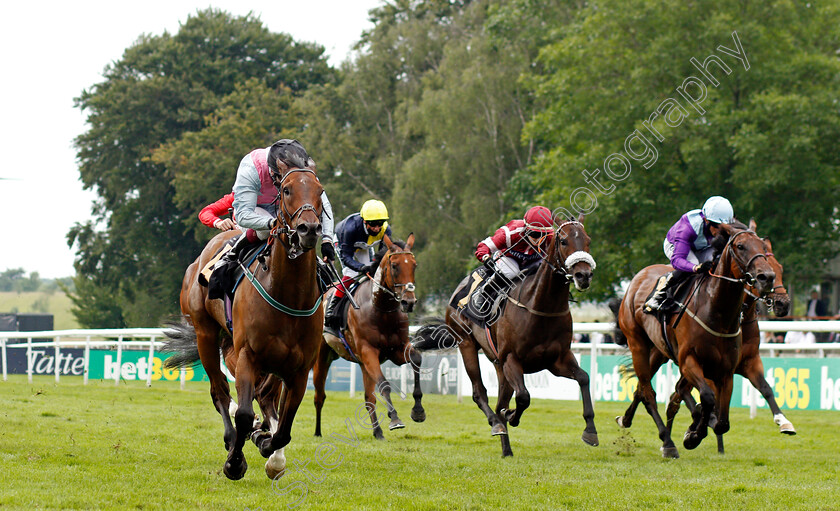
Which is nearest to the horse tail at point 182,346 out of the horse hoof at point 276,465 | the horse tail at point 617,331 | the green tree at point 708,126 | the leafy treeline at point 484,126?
the leafy treeline at point 484,126

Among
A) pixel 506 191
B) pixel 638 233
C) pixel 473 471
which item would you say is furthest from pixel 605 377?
pixel 506 191

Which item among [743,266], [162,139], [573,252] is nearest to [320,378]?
[573,252]

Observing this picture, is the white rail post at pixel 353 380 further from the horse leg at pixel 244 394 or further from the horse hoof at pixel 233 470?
the horse leg at pixel 244 394

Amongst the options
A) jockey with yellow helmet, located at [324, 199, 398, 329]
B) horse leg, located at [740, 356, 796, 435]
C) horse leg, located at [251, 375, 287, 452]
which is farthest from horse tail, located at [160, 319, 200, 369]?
horse leg, located at [740, 356, 796, 435]

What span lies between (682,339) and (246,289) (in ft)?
12.5

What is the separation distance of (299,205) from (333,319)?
5139mm

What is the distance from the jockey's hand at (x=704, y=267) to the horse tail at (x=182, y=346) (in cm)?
420

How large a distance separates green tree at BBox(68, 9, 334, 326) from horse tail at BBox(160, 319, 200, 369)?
24.3m

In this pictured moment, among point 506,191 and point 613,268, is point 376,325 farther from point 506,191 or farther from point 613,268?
point 506,191

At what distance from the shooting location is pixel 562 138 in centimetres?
2386

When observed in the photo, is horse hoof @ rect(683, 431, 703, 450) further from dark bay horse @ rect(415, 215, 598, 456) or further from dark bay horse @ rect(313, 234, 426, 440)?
dark bay horse @ rect(313, 234, 426, 440)

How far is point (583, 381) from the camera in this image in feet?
26.0

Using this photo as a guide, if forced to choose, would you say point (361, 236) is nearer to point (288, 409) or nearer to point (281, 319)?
point (288, 409)

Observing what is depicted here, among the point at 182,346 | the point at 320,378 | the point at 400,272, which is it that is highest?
the point at 400,272
